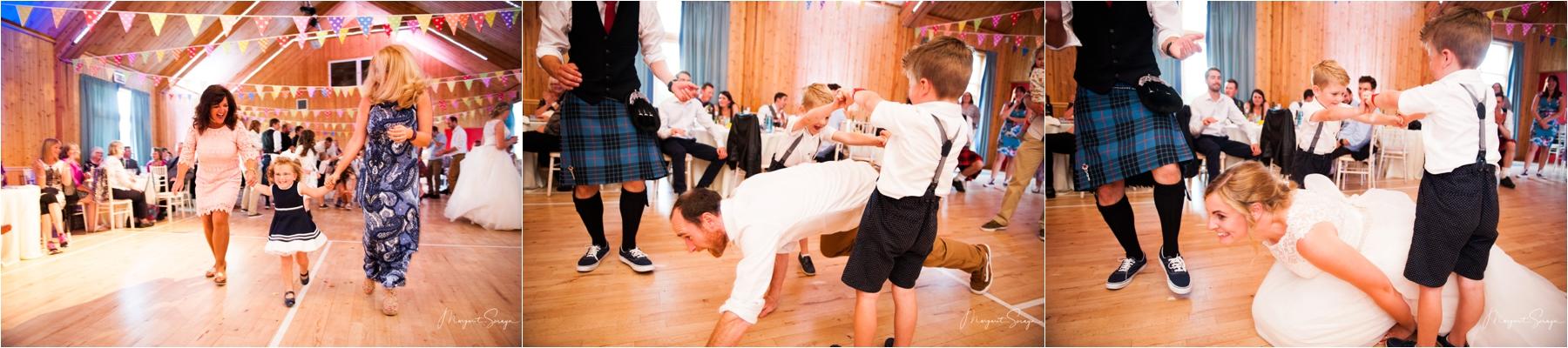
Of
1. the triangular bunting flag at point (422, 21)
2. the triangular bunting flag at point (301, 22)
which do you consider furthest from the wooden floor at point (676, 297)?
the triangular bunting flag at point (301, 22)

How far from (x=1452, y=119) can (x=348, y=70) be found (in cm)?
353

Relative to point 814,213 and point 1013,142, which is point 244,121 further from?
point 1013,142

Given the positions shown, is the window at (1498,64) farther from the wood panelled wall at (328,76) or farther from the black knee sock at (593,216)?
the wood panelled wall at (328,76)

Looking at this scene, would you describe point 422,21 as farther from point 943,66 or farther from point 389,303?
point 943,66

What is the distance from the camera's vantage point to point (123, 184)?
8.51 ft

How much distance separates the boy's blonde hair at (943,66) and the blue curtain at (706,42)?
1.92ft

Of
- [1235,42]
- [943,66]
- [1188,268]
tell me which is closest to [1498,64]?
[1235,42]

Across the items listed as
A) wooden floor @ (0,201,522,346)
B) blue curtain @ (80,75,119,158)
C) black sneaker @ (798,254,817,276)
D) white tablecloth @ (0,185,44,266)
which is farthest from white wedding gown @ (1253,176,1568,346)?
white tablecloth @ (0,185,44,266)

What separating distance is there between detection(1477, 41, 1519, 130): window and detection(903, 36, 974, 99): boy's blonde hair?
5.60 feet

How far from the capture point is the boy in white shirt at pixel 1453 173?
95.7 inches

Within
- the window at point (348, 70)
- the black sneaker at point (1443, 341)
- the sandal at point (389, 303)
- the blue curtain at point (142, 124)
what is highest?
the window at point (348, 70)

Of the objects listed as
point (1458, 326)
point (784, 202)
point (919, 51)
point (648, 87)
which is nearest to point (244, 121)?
point (648, 87)

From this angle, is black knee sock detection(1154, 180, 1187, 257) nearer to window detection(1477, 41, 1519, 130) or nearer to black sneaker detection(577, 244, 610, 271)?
window detection(1477, 41, 1519, 130)

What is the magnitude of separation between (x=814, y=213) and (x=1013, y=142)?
918 millimetres
